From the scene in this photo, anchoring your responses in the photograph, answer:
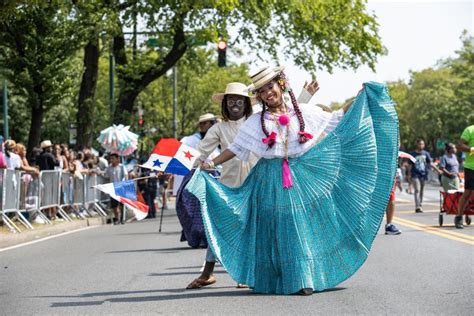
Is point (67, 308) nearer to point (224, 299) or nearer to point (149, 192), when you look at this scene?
Result: point (224, 299)

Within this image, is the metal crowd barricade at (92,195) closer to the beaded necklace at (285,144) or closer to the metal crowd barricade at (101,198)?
the metal crowd barricade at (101,198)

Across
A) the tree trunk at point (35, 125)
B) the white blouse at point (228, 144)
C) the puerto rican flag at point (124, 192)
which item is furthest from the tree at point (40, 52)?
the white blouse at point (228, 144)

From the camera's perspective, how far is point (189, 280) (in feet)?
34.7

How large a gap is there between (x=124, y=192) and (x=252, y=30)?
23.2m

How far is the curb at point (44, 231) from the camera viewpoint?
56.3 ft

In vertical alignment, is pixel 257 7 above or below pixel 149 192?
above

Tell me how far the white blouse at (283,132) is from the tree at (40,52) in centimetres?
1531

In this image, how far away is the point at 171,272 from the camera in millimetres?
11445

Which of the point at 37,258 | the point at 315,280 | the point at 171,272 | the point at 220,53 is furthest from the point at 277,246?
the point at 220,53

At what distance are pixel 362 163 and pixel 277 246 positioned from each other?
40.3 inches

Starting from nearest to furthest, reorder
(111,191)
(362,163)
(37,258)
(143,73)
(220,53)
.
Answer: (362,163), (111,191), (37,258), (220,53), (143,73)

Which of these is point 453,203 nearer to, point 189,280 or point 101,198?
point 189,280

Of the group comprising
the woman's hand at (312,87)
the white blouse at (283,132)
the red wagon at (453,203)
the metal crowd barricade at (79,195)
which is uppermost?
the woman's hand at (312,87)

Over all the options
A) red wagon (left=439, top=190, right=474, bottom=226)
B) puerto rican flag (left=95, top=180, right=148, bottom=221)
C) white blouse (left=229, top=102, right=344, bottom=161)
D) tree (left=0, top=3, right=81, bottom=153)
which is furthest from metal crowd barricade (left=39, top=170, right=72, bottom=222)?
white blouse (left=229, top=102, right=344, bottom=161)
